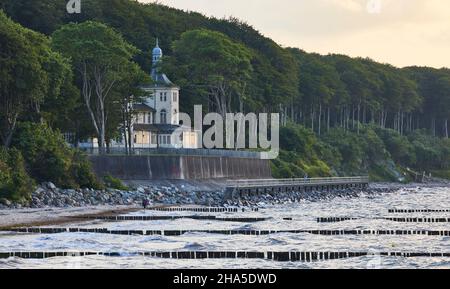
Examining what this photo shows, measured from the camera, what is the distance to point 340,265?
137 feet

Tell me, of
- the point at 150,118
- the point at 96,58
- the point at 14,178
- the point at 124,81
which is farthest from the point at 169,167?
the point at 150,118

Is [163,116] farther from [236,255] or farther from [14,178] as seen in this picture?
[236,255]

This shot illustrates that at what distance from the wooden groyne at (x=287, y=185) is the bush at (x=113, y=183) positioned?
26.6ft

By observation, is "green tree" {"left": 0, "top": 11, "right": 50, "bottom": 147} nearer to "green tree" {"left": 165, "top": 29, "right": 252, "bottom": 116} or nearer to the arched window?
"green tree" {"left": 165, "top": 29, "right": 252, "bottom": 116}

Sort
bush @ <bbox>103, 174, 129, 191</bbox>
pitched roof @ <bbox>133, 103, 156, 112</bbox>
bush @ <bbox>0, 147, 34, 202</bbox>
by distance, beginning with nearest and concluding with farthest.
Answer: bush @ <bbox>0, 147, 34, 202</bbox>
bush @ <bbox>103, 174, 129, 191</bbox>
pitched roof @ <bbox>133, 103, 156, 112</bbox>

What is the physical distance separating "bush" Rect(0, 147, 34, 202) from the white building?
4780cm

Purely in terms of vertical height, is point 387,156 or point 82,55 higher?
point 82,55

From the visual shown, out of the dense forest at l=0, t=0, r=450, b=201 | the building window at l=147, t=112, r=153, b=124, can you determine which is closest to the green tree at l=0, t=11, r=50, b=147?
the dense forest at l=0, t=0, r=450, b=201

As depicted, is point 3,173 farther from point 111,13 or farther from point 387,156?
point 387,156

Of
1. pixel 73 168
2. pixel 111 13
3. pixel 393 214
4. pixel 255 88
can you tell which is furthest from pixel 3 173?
pixel 111 13

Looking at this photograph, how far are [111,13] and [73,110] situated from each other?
66.6m

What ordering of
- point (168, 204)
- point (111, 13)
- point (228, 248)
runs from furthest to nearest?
1. point (111, 13)
2. point (168, 204)
3. point (228, 248)

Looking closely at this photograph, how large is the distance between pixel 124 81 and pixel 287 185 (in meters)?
17.7

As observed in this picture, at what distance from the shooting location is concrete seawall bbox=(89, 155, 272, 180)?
95375 millimetres
